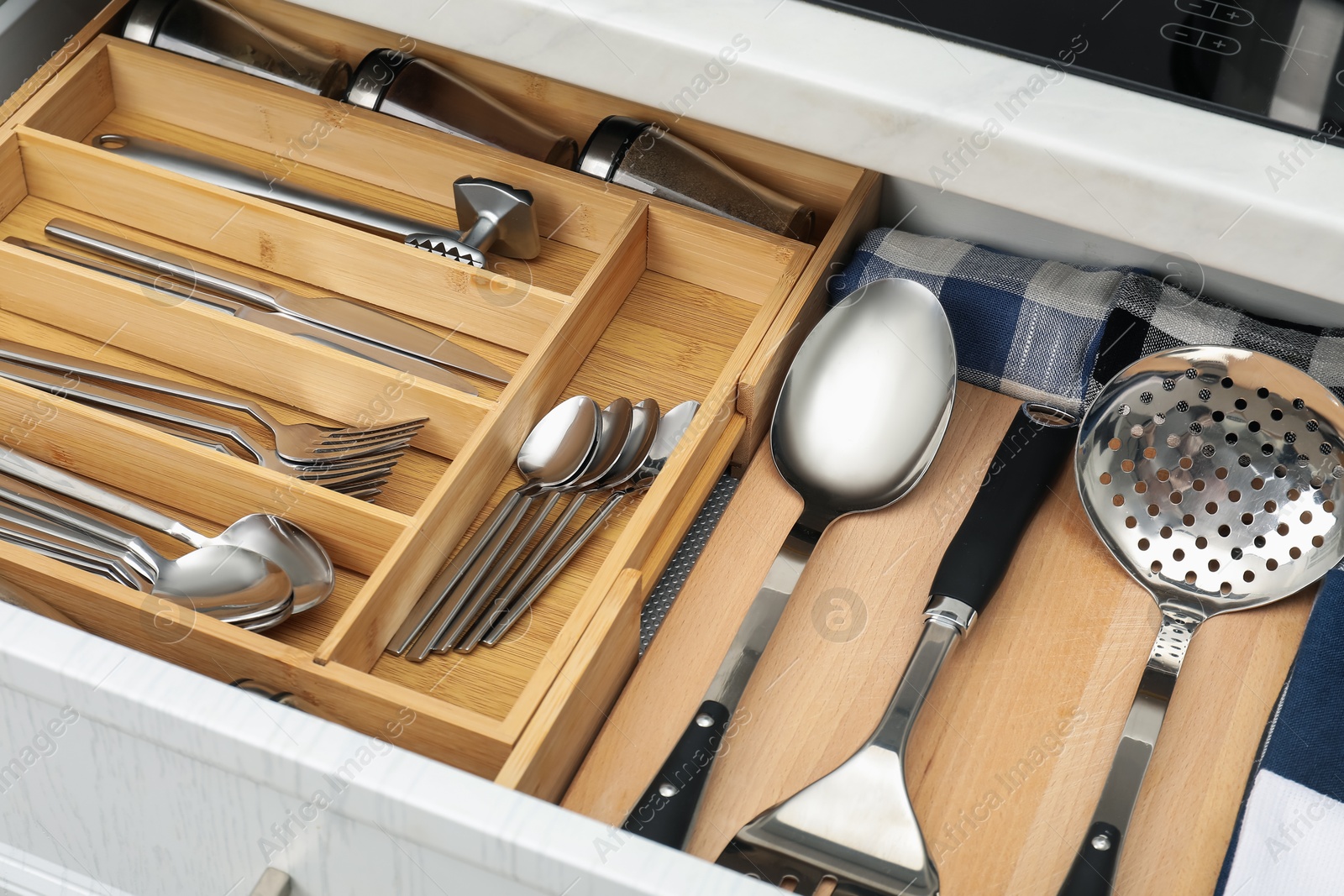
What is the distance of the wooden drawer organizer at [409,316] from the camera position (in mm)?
618

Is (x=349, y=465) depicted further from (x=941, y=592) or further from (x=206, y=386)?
(x=941, y=592)

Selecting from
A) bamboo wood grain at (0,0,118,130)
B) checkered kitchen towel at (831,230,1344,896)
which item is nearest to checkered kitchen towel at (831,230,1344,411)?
checkered kitchen towel at (831,230,1344,896)

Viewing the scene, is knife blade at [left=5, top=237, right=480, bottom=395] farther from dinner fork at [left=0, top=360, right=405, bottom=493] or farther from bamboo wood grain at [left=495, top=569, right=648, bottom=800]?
bamboo wood grain at [left=495, top=569, right=648, bottom=800]

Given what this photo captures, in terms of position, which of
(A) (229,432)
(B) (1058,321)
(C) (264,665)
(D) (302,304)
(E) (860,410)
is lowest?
(C) (264,665)

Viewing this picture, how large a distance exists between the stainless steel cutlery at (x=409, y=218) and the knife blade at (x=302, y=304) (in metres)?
0.06

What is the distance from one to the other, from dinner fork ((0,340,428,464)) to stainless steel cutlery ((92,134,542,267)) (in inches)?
5.5

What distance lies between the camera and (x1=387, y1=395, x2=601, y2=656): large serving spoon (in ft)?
2.32

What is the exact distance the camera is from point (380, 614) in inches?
25.4

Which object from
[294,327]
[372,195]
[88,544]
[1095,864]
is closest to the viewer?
[1095,864]

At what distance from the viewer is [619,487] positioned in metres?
0.75

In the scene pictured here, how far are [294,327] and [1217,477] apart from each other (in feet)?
1.91

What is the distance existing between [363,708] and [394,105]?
1.58ft

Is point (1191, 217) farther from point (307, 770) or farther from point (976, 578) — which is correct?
point (307, 770)

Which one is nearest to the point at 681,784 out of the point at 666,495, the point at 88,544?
the point at 666,495
